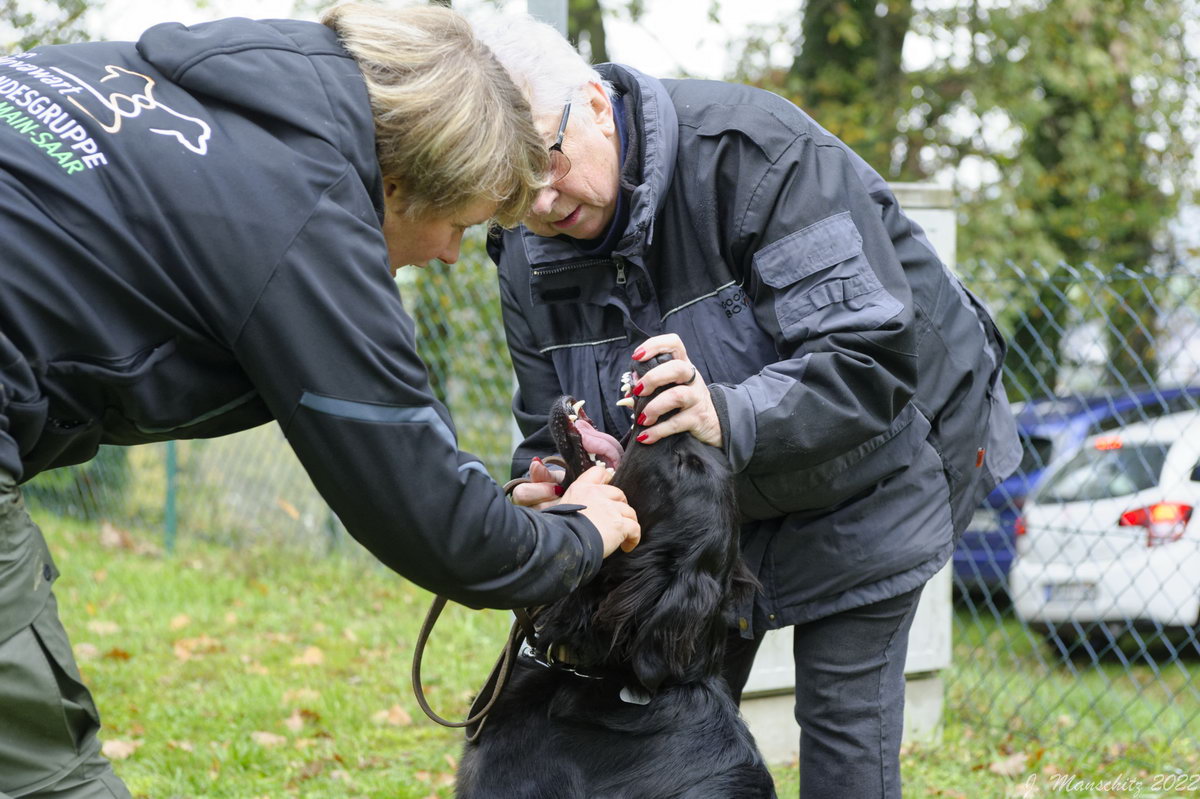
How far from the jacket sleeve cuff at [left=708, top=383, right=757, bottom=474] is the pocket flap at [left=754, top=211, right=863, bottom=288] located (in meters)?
0.23

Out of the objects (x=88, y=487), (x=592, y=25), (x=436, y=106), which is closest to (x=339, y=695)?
(x=436, y=106)

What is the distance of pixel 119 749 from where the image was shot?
373 cm

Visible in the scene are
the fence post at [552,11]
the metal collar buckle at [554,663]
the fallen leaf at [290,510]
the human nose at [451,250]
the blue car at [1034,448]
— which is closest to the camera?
the human nose at [451,250]

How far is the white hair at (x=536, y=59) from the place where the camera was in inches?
79.0

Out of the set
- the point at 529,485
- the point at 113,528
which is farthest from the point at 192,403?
the point at 113,528

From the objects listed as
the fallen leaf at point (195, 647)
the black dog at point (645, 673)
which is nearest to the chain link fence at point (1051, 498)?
the fallen leaf at point (195, 647)

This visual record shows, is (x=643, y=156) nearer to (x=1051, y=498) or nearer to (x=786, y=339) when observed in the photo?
(x=786, y=339)

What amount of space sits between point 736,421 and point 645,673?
19.2 inches

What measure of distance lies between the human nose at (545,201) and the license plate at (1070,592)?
3.21m

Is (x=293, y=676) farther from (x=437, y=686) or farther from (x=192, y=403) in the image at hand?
(x=192, y=403)

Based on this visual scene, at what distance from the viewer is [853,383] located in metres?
2.15

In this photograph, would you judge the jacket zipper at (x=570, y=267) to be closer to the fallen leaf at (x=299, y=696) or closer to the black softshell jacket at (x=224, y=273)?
the black softshell jacket at (x=224, y=273)

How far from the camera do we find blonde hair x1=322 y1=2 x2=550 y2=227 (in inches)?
65.2

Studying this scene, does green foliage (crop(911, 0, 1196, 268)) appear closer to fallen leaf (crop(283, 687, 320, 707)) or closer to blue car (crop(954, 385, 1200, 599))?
blue car (crop(954, 385, 1200, 599))
